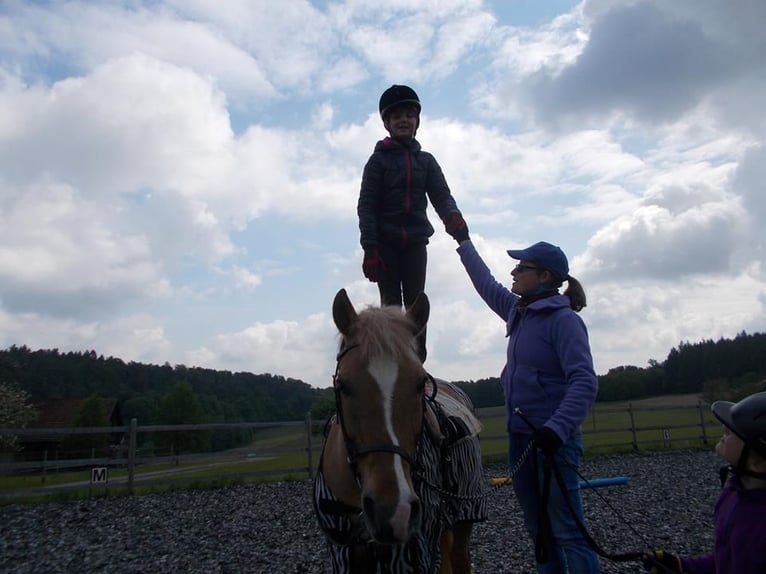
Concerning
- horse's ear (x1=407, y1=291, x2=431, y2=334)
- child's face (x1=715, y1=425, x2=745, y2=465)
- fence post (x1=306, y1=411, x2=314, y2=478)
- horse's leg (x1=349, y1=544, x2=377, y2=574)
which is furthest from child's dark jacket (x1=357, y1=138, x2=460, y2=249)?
fence post (x1=306, y1=411, x2=314, y2=478)

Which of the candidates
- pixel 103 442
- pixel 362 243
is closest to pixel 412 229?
pixel 362 243

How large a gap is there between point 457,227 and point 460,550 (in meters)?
2.42

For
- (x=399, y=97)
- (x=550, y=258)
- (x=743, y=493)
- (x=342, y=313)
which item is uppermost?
(x=399, y=97)

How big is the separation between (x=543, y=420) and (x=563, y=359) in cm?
41

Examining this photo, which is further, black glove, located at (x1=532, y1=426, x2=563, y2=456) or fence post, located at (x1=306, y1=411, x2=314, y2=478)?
fence post, located at (x1=306, y1=411, x2=314, y2=478)

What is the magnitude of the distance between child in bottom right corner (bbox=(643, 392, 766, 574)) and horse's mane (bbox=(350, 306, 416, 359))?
1.36 meters

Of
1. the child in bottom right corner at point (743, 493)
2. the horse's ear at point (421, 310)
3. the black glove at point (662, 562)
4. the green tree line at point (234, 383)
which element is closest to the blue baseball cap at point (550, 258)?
the horse's ear at point (421, 310)

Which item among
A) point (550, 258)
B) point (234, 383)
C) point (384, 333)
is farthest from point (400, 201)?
point (234, 383)

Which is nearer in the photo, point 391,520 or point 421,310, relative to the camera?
point 391,520

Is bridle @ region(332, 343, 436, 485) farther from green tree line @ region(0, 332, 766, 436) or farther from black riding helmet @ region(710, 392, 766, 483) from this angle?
green tree line @ region(0, 332, 766, 436)

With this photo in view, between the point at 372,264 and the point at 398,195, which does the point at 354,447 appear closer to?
the point at 372,264

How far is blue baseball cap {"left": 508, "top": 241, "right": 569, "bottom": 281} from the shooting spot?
11.4 ft

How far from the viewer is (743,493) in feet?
7.52

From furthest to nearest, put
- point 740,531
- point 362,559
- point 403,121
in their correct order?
1. point 403,121
2. point 362,559
3. point 740,531
